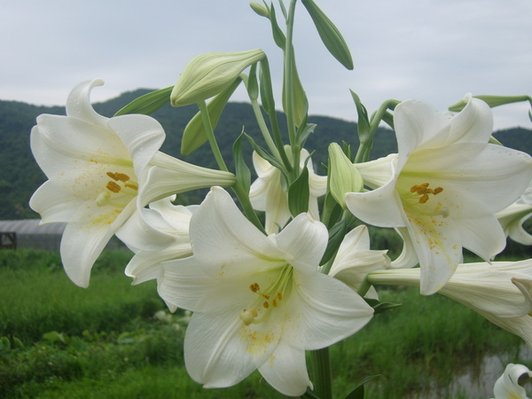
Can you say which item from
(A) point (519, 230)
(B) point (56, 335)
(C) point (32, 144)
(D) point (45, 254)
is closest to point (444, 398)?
(A) point (519, 230)

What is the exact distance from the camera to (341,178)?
1.91 ft

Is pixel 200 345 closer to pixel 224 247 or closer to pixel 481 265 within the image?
pixel 224 247

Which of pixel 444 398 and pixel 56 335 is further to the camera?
pixel 56 335

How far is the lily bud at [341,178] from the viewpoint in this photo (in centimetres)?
57

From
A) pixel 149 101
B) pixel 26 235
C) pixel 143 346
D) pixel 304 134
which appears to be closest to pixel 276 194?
pixel 304 134

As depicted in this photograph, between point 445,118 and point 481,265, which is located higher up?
point 445,118

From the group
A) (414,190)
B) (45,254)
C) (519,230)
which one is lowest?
(45,254)

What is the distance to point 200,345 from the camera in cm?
60

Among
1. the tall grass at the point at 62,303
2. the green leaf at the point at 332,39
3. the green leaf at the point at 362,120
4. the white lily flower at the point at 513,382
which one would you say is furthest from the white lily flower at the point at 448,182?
the tall grass at the point at 62,303

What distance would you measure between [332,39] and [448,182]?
0.29 meters

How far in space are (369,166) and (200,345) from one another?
0.27m

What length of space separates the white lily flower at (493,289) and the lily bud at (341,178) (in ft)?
0.59

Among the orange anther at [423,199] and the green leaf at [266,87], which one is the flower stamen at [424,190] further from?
the green leaf at [266,87]

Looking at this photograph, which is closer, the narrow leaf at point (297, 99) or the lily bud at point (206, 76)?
the lily bud at point (206, 76)
